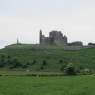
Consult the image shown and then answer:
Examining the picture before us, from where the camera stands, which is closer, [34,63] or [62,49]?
[34,63]

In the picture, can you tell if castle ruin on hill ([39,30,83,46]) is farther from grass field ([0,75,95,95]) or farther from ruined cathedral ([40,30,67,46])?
grass field ([0,75,95,95])

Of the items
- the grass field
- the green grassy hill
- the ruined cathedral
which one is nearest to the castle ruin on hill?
the ruined cathedral

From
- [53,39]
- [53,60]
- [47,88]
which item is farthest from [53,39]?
[47,88]

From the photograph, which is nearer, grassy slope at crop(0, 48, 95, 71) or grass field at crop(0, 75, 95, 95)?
grass field at crop(0, 75, 95, 95)

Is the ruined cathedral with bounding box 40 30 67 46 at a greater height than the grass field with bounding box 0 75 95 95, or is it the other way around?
the ruined cathedral with bounding box 40 30 67 46

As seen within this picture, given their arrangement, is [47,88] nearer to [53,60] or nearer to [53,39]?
[53,60]

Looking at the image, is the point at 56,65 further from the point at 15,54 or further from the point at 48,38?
the point at 48,38

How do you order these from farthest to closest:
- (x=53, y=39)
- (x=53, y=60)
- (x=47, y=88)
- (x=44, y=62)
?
1. (x=53, y=39)
2. (x=53, y=60)
3. (x=44, y=62)
4. (x=47, y=88)

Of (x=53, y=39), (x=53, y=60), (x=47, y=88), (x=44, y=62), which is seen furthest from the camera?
(x=53, y=39)

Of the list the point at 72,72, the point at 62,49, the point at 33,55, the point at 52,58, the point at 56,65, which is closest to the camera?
the point at 72,72

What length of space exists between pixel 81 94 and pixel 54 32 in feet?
451

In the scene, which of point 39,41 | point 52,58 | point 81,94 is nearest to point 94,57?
point 52,58

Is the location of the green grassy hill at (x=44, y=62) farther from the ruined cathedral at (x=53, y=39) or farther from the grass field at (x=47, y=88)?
the grass field at (x=47, y=88)

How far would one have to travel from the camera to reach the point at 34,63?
320 feet
